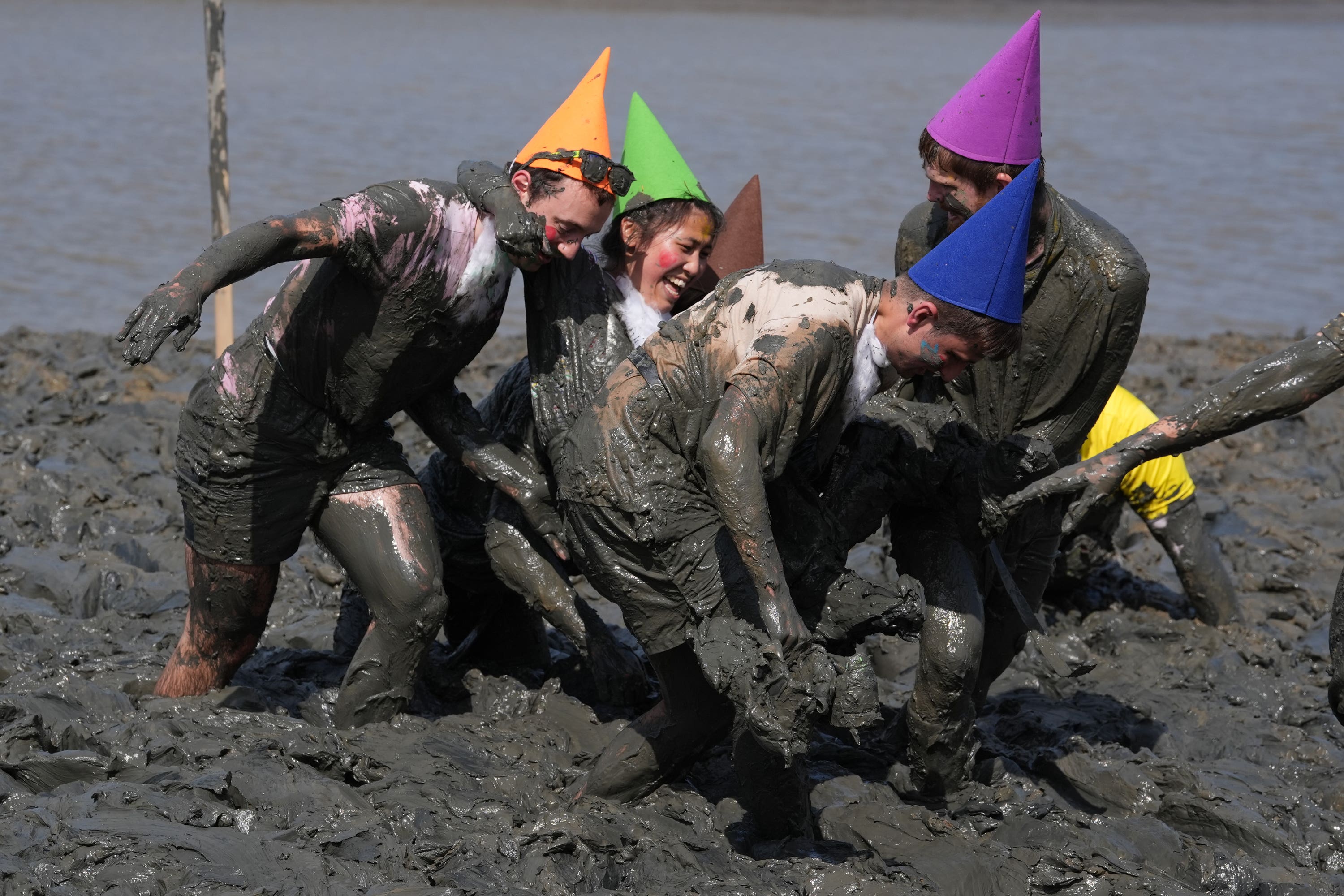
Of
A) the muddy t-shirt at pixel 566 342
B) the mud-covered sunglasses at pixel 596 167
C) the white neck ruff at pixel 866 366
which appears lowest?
the muddy t-shirt at pixel 566 342

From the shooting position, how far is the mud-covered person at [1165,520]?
5957mm

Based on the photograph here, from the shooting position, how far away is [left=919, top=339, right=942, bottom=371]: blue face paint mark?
346 cm

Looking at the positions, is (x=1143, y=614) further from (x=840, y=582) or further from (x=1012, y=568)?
(x=840, y=582)

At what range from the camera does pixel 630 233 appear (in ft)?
14.4

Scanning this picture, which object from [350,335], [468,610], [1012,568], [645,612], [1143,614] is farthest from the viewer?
[1143,614]

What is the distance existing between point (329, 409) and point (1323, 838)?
3.11 m

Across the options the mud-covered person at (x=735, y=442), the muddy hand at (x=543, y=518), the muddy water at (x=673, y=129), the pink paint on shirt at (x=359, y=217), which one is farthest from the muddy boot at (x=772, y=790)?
the muddy water at (x=673, y=129)

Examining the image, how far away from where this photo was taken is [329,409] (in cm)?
423

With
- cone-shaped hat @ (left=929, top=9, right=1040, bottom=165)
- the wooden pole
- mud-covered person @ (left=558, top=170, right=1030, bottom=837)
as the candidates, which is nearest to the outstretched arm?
mud-covered person @ (left=558, top=170, right=1030, bottom=837)

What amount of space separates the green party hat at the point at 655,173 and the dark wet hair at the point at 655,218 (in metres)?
0.02

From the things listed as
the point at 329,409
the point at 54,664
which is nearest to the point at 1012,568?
the point at 329,409

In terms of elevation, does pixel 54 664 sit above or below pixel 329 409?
below

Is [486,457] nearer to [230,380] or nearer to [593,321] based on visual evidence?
[593,321]

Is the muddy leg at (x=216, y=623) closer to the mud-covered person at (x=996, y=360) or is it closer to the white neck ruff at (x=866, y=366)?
the mud-covered person at (x=996, y=360)
